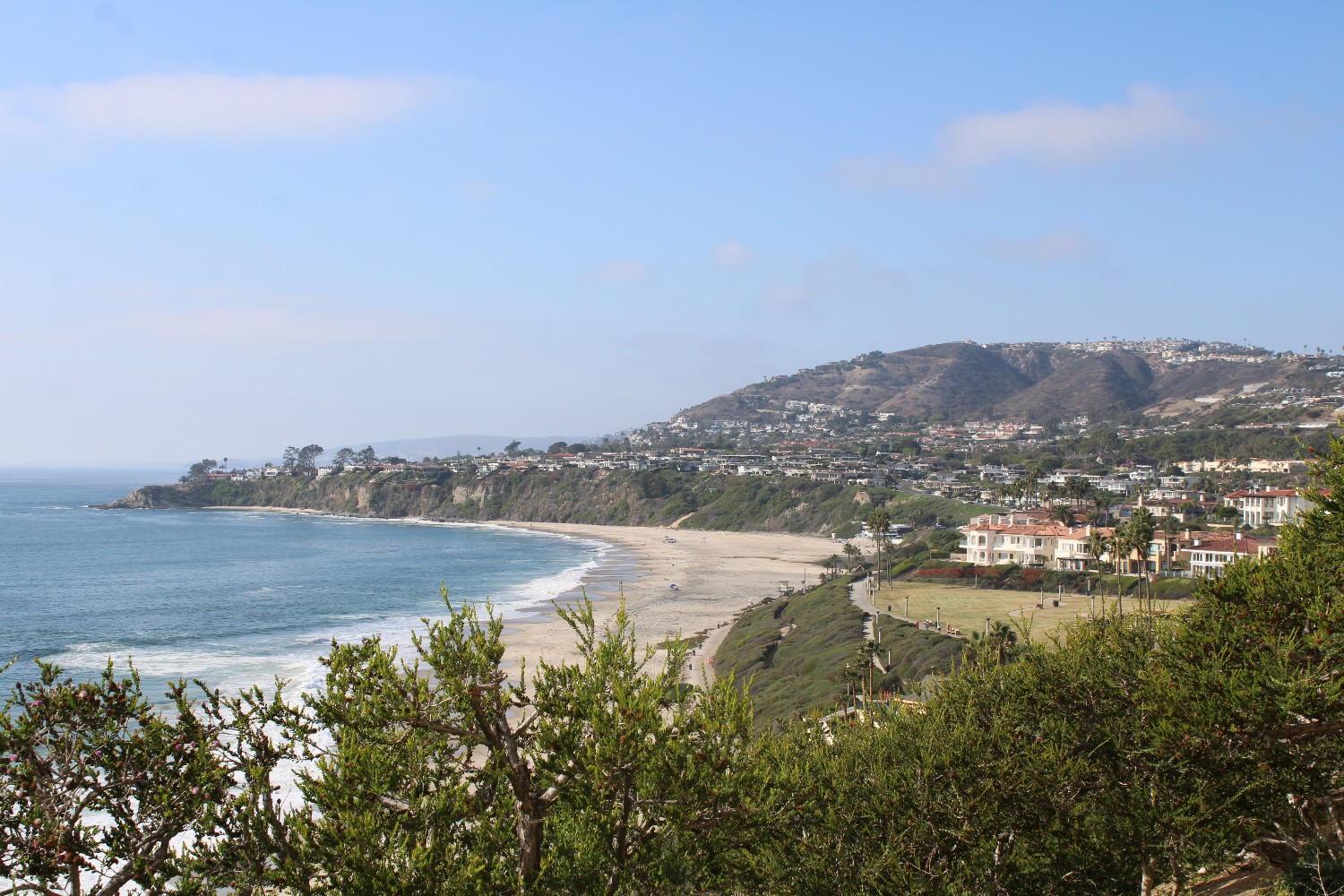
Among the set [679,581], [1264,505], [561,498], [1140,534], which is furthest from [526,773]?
[561,498]

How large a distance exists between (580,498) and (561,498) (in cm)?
326

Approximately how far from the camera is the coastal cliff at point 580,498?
439 feet

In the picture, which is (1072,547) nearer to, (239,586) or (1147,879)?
(1147,879)

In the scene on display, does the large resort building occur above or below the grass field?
above

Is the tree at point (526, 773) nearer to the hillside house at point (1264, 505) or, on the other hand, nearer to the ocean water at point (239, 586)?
the ocean water at point (239, 586)

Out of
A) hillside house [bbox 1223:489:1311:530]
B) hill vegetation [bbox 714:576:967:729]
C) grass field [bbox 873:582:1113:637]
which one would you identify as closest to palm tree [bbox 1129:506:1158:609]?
grass field [bbox 873:582:1113:637]

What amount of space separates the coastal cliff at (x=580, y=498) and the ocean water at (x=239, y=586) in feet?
59.7

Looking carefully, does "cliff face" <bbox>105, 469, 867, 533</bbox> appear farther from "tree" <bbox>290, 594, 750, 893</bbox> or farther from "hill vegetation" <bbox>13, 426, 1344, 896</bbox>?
"tree" <bbox>290, 594, 750, 893</bbox>

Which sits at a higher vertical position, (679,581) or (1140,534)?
(1140,534)

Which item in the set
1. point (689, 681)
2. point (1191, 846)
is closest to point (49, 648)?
point (689, 681)

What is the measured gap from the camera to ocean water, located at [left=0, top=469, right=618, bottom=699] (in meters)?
51.4

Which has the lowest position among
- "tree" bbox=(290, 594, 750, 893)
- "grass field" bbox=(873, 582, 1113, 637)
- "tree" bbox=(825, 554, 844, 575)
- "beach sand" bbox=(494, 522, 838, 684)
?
"beach sand" bbox=(494, 522, 838, 684)

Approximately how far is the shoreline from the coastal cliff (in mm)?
4750

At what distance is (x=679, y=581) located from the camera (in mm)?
88312
